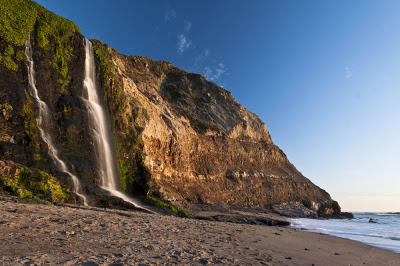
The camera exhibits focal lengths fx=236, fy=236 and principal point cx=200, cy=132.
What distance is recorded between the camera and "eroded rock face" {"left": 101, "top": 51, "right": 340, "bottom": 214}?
93.6 ft

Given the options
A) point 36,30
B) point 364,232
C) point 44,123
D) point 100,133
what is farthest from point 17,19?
point 364,232

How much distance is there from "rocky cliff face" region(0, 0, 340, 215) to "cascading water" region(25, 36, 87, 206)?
1.31 feet

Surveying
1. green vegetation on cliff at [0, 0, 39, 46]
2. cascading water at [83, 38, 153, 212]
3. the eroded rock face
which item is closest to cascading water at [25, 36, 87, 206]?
green vegetation on cliff at [0, 0, 39, 46]

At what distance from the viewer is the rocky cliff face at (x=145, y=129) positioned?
1619 cm

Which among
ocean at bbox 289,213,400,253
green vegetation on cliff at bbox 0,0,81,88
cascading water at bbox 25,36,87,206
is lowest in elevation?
ocean at bbox 289,213,400,253

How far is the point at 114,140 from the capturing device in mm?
21234

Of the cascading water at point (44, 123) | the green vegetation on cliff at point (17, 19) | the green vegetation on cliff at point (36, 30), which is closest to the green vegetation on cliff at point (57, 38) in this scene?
the green vegetation on cliff at point (36, 30)

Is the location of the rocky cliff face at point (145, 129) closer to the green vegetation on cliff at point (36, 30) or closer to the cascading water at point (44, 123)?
the green vegetation on cliff at point (36, 30)

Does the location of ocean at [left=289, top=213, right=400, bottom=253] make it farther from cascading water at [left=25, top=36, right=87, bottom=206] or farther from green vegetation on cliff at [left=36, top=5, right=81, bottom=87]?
green vegetation on cliff at [left=36, top=5, right=81, bottom=87]

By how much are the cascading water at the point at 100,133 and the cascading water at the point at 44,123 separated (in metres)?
2.80

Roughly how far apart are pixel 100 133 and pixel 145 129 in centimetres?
669

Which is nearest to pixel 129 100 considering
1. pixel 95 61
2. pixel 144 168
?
pixel 95 61

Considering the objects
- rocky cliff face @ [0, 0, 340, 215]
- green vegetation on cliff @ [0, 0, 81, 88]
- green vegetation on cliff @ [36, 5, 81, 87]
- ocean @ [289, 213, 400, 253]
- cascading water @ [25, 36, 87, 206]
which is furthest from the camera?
green vegetation on cliff @ [36, 5, 81, 87]

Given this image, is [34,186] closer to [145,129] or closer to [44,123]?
[44,123]
